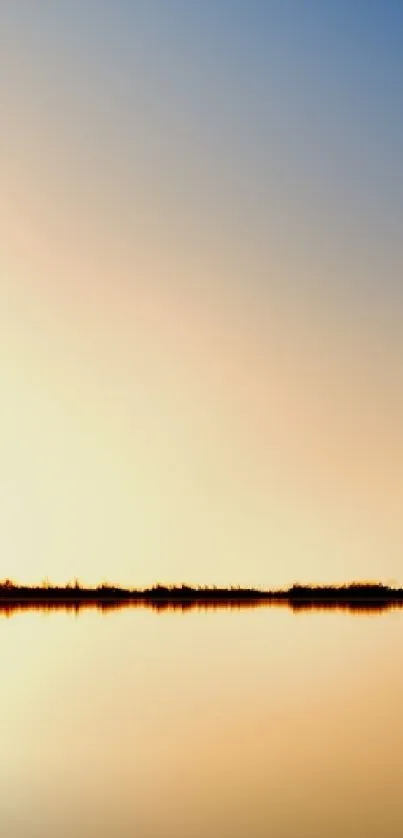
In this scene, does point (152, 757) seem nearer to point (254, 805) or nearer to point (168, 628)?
point (254, 805)

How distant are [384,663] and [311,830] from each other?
65.8 feet

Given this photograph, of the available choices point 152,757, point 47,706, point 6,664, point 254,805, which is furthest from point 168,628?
point 254,805

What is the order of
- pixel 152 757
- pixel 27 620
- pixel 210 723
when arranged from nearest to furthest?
pixel 152 757, pixel 210 723, pixel 27 620

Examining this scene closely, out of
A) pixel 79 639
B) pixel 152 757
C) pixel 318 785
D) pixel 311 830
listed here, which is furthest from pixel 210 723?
pixel 79 639

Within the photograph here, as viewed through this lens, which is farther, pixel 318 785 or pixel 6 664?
pixel 6 664

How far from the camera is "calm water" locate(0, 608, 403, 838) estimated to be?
57.9 ft

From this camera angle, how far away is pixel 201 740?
2341 centimetres

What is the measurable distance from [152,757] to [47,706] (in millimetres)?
6377

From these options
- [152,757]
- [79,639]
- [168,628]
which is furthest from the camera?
[168,628]

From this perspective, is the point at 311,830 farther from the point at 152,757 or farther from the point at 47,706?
the point at 47,706

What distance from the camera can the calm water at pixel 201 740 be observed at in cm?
1764

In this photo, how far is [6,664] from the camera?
3603cm

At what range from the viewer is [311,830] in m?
16.8

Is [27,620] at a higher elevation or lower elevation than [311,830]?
higher
